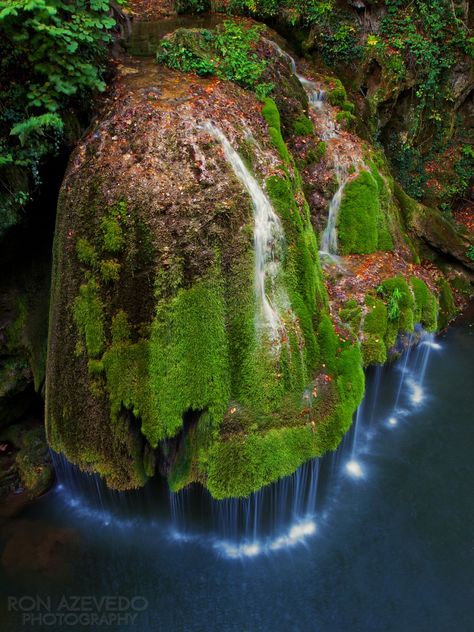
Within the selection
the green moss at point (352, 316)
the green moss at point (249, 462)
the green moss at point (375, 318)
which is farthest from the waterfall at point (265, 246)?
the green moss at point (375, 318)

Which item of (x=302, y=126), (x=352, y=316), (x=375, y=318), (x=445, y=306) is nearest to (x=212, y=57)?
(x=302, y=126)

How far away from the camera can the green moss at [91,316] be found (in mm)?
6027

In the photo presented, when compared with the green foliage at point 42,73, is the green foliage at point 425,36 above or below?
above

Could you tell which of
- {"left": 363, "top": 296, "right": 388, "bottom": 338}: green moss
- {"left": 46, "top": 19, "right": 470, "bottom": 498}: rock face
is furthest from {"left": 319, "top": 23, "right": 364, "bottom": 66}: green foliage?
{"left": 363, "top": 296, "right": 388, "bottom": 338}: green moss

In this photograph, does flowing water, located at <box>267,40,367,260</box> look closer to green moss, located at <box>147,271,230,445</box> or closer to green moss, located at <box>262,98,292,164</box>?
green moss, located at <box>262,98,292,164</box>

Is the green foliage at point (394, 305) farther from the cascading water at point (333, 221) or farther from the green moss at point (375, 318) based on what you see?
the cascading water at point (333, 221)

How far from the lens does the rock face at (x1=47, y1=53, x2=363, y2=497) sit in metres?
5.87

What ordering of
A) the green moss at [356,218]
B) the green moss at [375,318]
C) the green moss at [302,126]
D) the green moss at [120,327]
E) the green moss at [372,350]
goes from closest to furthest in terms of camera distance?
the green moss at [120,327], the green moss at [372,350], the green moss at [375,318], the green moss at [302,126], the green moss at [356,218]

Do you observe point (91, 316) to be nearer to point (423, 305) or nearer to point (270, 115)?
point (270, 115)

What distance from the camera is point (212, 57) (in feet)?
24.9

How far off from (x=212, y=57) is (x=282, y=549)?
8.47m

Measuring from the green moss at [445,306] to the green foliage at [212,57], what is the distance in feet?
24.7

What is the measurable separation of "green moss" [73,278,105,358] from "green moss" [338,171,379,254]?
605cm

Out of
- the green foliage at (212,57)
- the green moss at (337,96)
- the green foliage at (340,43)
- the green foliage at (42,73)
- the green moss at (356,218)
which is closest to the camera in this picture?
the green foliage at (42,73)
